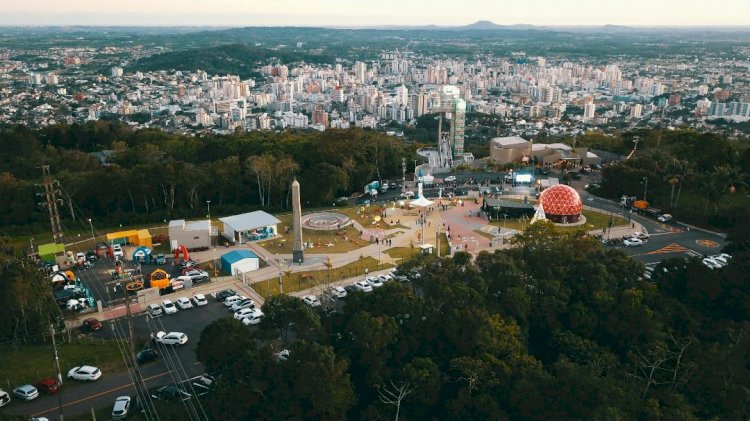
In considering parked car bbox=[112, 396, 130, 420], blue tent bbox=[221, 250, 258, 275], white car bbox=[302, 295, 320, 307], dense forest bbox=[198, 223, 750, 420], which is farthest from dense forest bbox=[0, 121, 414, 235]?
dense forest bbox=[198, 223, 750, 420]

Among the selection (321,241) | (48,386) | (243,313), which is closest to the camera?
(48,386)

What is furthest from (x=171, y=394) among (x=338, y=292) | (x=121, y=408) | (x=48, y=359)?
(x=338, y=292)

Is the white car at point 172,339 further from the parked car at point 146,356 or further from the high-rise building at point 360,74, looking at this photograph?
the high-rise building at point 360,74

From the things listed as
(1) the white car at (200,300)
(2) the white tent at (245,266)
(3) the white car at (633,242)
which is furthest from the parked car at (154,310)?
(3) the white car at (633,242)

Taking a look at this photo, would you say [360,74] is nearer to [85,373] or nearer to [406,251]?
[406,251]

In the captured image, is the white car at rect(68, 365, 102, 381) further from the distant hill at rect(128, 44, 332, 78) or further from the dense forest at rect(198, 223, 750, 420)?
the distant hill at rect(128, 44, 332, 78)
